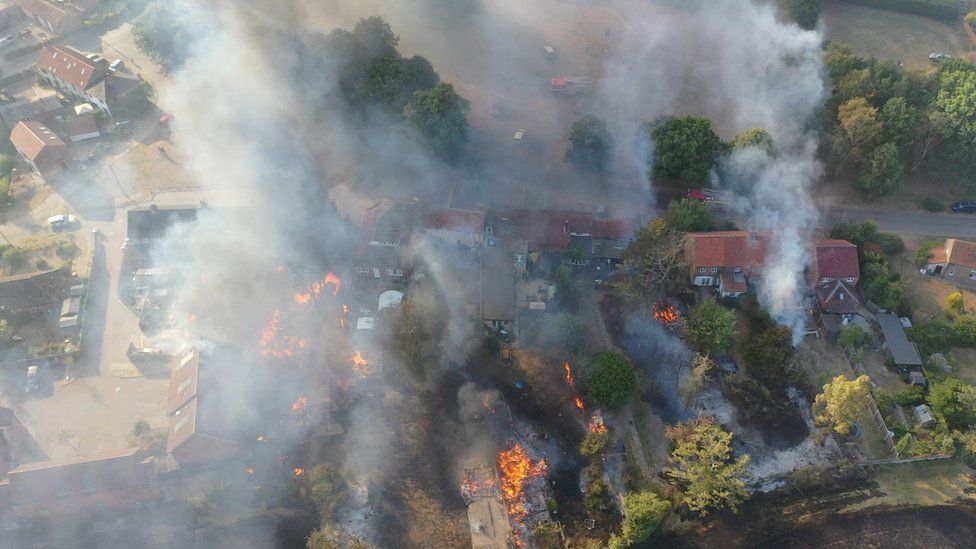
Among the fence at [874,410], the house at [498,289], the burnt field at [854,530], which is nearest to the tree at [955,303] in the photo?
the fence at [874,410]

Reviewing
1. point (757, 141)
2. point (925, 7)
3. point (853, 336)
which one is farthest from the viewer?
point (925, 7)

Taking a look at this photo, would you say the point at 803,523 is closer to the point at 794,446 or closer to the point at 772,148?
the point at 794,446

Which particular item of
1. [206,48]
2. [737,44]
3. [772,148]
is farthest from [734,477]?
[206,48]

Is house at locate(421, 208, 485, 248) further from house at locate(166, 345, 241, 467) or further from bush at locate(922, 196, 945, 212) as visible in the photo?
bush at locate(922, 196, 945, 212)

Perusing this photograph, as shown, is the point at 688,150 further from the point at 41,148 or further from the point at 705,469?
the point at 41,148

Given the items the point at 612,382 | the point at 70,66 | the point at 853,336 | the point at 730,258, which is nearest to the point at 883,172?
the point at 853,336

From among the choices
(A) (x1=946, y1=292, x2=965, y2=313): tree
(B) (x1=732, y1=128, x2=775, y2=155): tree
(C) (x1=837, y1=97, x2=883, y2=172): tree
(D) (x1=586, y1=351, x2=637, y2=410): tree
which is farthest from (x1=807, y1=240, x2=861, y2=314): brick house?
(D) (x1=586, y1=351, x2=637, y2=410): tree
